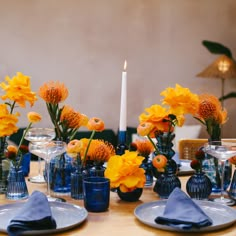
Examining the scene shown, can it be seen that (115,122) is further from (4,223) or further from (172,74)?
(4,223)

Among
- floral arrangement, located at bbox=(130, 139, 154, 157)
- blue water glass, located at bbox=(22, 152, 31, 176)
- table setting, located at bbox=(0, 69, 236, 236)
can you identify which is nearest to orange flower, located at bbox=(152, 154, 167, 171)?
table setting, located at bbox=(0, 69, 236, 236)

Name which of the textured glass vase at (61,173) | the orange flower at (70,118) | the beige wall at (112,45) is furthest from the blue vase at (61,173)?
the beige wall at (112,45)

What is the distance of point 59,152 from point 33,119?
0.20 meters

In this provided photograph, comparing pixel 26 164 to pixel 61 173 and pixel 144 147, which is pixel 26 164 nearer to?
pixel 61 173

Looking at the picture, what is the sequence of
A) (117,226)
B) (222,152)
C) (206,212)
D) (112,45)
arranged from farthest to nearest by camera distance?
(112,45), (222,152), (206,212), (117,226)

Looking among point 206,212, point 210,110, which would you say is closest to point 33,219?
point 206,212

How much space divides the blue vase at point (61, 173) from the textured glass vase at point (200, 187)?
385 mm

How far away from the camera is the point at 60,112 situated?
1.63 meters

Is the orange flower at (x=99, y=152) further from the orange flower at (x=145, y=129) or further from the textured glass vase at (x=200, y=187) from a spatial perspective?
the textured glass vase at (x=200, y=187)

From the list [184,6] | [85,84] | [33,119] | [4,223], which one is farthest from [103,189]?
[184,6]

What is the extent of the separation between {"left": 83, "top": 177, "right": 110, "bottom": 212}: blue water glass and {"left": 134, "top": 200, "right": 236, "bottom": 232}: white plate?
10 centimetres

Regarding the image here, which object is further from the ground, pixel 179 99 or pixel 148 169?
pixel 179 99

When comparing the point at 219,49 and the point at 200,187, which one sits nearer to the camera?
the point at 200,187

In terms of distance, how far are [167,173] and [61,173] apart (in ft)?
1.14
